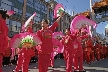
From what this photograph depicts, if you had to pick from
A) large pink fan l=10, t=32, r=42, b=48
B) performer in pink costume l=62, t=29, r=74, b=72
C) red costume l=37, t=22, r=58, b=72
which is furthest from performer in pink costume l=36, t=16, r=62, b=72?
performer in pink costume l=62, t=29, r=74, b=72

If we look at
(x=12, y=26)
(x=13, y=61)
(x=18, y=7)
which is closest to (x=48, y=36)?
(x=13, y=61)

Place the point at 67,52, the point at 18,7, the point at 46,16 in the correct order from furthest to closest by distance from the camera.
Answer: the point at 46,16, the point at 18,7, the point at 67,52

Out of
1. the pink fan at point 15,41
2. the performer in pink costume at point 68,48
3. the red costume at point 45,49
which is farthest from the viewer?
the performer in pink costume at point 68,48

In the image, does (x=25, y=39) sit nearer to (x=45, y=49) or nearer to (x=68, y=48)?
(x=45, y=49)

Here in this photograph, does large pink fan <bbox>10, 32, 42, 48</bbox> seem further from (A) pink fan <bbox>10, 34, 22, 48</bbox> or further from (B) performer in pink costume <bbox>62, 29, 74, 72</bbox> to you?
(B) performer in pink costume <bbox>62, 29, 74, 72</bbox>

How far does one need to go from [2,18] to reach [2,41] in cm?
55

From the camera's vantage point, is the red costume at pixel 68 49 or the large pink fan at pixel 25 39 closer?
the large pink fan at pixel 25 39

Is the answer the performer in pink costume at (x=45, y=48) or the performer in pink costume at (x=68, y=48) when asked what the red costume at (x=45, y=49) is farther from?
the performer in pink costume at (x=68, y=48)

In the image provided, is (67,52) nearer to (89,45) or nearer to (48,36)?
(48,36)

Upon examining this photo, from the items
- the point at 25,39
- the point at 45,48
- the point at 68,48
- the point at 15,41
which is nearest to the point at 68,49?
the point at 68,48

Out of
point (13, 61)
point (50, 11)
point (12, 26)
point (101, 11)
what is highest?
point (50, 11)

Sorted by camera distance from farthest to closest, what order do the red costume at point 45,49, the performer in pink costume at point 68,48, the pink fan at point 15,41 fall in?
the performer in pink costume at point 68,48, the red costume at point 45,49, the pink fan at point 15,41

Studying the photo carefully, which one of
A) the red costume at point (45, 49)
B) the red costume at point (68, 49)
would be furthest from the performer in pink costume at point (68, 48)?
the red costume at point (45, 49)

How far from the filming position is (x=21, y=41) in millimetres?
5773
